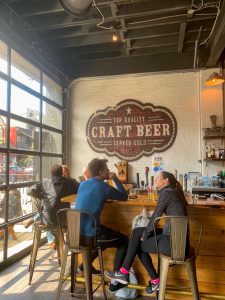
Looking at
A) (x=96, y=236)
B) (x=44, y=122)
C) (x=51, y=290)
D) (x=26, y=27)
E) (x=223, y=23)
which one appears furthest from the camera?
(x=44, y=122)

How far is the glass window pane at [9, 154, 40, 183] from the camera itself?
3678mm

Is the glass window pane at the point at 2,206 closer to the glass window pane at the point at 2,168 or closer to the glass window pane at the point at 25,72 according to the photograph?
the glass window pane at the point at 2,168

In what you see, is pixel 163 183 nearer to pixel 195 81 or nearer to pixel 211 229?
pixel 211 229

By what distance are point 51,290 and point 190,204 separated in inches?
72.7

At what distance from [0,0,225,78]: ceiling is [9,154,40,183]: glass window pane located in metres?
1.81

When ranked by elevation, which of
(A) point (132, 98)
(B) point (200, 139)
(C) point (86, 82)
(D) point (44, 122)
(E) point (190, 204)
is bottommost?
(E) point (190, 204)

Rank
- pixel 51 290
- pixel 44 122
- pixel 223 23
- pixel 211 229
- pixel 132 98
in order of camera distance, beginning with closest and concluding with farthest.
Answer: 1. pixel 211 229
2. pixel 51 290
3. pixel 223 23
4. pixel 44 122
5. pixel 132 98

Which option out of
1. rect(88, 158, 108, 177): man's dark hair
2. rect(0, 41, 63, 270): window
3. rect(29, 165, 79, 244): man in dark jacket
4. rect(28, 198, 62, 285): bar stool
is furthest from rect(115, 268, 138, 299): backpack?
rect(0, 41, 63, 270): window

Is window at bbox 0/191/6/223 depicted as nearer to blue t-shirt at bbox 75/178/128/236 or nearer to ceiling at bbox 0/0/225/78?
blue t-shirt at bbox 75/178/128/236

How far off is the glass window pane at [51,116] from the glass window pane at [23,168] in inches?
32.5

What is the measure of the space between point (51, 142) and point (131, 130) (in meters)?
1.67

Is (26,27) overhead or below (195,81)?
overhead

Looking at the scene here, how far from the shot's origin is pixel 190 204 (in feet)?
7.98

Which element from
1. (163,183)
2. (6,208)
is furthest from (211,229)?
(6,208)
